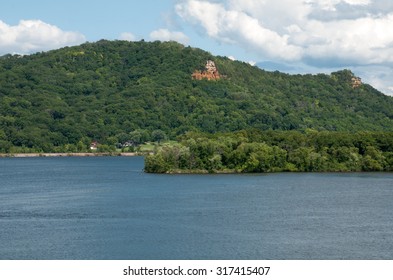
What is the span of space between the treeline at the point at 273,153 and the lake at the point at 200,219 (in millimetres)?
8756

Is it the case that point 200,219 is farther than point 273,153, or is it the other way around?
point 273,153

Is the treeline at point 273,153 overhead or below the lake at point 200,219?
overhead

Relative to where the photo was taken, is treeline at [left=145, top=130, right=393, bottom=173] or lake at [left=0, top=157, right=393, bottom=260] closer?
lake at [left=0, top=157, right=393, bottom=260]

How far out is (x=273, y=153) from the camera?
368 ft

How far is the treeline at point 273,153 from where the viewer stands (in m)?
109

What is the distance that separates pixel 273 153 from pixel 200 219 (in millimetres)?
51068

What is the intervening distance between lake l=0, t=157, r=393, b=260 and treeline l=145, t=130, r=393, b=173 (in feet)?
28.7

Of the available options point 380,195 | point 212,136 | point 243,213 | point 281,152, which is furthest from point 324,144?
point 243,213

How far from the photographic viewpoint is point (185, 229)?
57656 millimetres

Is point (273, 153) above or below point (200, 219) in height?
above

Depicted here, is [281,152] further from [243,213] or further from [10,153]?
[10,153]

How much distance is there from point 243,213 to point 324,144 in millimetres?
53440

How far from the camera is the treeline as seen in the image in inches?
4289

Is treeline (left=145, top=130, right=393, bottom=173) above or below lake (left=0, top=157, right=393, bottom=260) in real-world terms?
above
